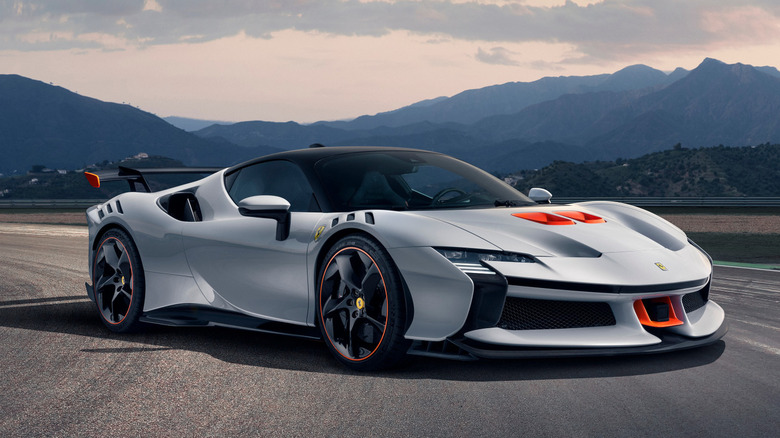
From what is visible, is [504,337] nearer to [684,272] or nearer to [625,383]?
[625,383]

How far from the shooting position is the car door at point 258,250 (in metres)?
4.74

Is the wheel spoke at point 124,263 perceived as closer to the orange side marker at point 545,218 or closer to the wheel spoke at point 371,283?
the wheel spoke at point 371,283

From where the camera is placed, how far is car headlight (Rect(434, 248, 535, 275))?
3934 mm

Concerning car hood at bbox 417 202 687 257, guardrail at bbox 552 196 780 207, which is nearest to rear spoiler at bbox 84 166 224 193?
car hood at bbox 417 202 687 257

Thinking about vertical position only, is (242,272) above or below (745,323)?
above

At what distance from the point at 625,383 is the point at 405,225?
1.41m

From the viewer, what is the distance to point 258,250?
4949 mm

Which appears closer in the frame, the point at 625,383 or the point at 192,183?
the point at 625,383

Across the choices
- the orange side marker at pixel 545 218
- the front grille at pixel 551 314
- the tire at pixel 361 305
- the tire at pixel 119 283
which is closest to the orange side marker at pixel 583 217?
the orange side marker at pixel 545 218

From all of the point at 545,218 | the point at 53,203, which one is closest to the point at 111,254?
the point at 545,218

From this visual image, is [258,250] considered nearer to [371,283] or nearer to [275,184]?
[275,184]

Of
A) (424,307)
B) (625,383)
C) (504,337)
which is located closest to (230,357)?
(424,307)

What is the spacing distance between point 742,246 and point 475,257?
15.7 metres

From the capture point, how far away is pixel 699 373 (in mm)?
4160
